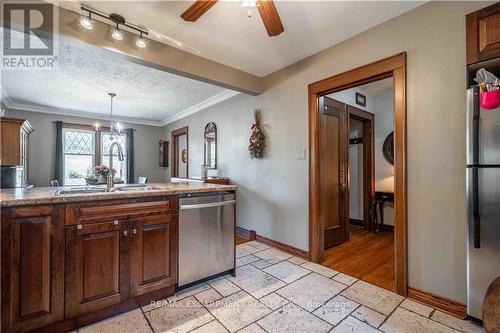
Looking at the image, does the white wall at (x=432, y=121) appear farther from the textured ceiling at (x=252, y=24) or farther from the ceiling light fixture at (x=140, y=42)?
the ceiling light fixture at (x=140, y=42)

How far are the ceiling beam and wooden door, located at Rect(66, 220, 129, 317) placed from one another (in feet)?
5.57

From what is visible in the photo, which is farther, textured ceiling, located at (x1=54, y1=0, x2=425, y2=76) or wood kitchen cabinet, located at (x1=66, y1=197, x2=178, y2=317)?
textured ceiling, located at (x1=54, y1=0, x2=425, y2=76)

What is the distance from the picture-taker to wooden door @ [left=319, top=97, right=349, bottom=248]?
3.32 m

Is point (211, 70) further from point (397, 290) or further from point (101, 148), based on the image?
point (101, 148)

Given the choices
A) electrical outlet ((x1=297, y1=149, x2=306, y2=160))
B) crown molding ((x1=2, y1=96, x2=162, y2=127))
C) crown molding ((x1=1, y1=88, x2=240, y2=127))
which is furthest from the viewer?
crown molding ((x1=2, y1=96, x2=162, y2=127))

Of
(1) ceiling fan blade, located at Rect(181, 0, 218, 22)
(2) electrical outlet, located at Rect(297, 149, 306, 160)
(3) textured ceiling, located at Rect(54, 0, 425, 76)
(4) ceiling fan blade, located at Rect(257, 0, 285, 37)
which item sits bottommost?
(2) electrical outlet, located at Rect(297, 149, 306, 160)

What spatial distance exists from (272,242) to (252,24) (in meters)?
2.81

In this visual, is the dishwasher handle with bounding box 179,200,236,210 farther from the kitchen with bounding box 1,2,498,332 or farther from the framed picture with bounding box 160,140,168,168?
the framed picture with bounding box 160,140,168,168

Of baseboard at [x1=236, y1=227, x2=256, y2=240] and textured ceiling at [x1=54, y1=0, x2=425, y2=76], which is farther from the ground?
textured ceiling at [x1=54, y1=0, x2=425, y2=76]

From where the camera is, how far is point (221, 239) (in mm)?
2344

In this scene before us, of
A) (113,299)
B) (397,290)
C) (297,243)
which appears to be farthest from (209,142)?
(397,290)

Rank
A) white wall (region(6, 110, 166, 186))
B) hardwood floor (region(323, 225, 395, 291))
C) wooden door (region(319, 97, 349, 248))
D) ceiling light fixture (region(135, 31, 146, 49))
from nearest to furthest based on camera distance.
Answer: ceiling light fixture (region(135, 31, 146, 49))
hardwood floor (region(323, 225, 395, 291))
wooden door (region(319, 97, 349, 248))
white wall (region(6, 110, 166, 186))

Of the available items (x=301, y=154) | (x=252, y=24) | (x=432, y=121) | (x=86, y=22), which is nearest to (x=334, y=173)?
(x=301, y=154)

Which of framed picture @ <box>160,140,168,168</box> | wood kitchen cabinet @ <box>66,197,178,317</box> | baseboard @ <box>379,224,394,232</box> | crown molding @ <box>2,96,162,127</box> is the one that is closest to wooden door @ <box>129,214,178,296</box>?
wood kitchen cabinet @ <box>66,197,178,317</box>
